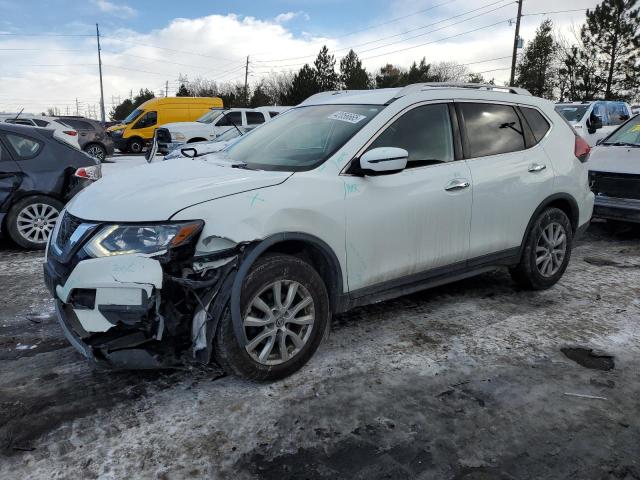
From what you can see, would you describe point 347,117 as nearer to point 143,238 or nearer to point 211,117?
point 143,238

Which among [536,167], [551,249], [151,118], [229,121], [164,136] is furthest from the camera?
[151,118]

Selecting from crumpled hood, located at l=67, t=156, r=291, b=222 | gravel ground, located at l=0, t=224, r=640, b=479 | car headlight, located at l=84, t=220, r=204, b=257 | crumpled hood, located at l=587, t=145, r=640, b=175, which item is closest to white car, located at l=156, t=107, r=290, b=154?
crumpled hood, located at l=587, t=145, r=640, b=175

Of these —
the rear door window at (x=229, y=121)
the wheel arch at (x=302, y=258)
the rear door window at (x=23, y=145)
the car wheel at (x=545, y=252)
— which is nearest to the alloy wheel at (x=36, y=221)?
the rear door window at (x=23, y=145)

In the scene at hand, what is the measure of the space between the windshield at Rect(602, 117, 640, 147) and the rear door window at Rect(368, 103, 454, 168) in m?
4.83

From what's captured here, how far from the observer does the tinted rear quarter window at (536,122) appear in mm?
4473

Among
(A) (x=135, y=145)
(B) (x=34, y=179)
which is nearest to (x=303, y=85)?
(A) (x=135, y=145)

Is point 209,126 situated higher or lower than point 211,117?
lower

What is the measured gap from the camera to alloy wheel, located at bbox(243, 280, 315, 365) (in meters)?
2.88

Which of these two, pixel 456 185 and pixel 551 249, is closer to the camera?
pixel 456 185

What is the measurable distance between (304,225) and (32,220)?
4.61 m

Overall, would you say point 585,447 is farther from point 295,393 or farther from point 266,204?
point 266,204

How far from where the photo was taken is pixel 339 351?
11.5 feet

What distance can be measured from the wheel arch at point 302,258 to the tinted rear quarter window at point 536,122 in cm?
244

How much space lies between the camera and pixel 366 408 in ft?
9.20
